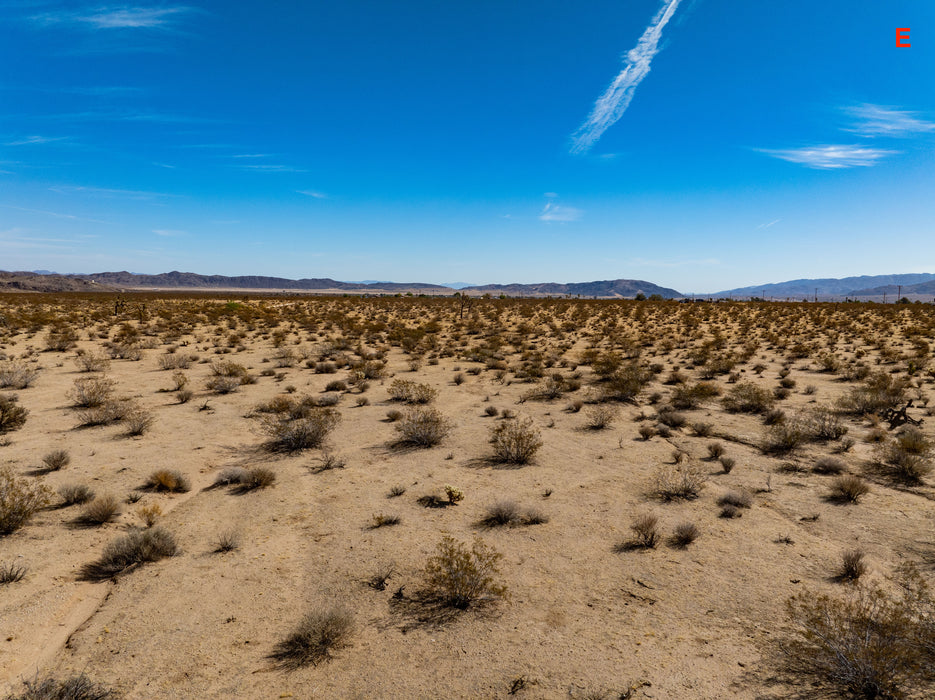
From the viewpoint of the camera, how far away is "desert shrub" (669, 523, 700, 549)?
20.3 feet

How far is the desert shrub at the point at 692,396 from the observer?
12961mm

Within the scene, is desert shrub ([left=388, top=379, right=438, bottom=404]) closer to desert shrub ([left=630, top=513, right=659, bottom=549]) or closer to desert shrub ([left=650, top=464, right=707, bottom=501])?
desert shrub ([left=650, top=464, right=707, bottom=501])

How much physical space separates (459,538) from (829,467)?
7.06 meters

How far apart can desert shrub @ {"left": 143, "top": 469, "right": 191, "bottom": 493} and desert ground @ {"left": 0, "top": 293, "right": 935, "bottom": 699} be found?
0.16 ft

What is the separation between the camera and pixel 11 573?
524 cm

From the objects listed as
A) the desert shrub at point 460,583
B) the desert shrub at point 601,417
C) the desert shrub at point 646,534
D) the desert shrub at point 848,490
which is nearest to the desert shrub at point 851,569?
the desert shrub at point 646,534

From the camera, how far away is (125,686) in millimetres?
3951

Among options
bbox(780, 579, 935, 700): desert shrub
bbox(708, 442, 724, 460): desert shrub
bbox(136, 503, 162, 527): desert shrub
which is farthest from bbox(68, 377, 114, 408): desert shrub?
bbox(780, 579, 935, 700): desert shrub

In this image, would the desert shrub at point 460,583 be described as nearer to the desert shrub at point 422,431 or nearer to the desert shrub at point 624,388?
the desert shrub at point 422,431

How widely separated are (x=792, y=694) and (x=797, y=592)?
1.69m

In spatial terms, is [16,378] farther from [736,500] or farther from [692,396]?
[692,396]

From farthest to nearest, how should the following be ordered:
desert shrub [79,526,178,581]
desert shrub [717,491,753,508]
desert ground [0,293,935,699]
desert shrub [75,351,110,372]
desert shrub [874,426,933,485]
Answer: desert shrub [75,351,110,372]
desert shrub [874,426,933,485]
desert shrub [717,491,753,508]
desert shrub [79,526,178,581]
desert ground [0,293,935,699]

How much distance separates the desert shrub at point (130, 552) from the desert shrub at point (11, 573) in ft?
1.87

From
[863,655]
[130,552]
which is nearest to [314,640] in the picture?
[130,552]
